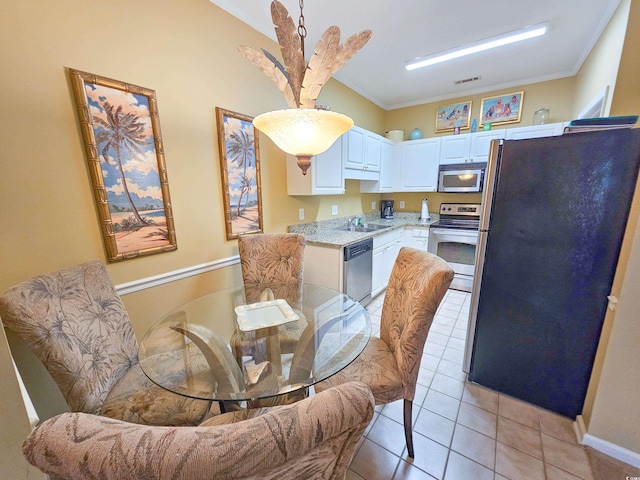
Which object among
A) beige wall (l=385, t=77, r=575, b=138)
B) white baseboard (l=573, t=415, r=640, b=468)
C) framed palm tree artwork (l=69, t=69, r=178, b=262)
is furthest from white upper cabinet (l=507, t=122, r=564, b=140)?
framed palm tree artwork (l=69, t=69, r=178, b=262)

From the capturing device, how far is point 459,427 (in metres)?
1.55

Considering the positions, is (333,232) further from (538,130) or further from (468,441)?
(538,130)

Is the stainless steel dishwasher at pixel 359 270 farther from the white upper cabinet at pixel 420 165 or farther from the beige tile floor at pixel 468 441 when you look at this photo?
the white upper cabinet at pixel 420 165

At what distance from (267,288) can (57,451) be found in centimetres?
157

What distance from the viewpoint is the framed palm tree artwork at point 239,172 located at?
2057 millimetres

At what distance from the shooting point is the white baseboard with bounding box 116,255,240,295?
1.62 metres

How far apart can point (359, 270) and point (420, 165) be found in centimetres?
220

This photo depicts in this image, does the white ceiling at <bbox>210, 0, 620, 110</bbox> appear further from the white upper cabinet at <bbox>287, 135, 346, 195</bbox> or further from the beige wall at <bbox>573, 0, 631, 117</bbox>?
the white upper cabinet at <bbox>287, 135, 346, 195</bbox>

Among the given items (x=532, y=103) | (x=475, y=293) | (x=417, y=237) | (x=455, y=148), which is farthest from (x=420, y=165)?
(x=475, y=293)

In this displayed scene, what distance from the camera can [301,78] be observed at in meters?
1.25

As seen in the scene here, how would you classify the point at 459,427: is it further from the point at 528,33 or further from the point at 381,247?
the point at 528,33

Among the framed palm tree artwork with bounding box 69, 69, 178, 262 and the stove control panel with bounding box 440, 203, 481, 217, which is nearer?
the framed palm tree artwork with bounding box 69, 69, 178, 262

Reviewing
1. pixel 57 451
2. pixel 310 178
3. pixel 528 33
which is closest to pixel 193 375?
pixel 57 451

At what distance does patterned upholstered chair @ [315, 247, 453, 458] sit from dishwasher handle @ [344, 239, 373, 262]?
1.05 meters
